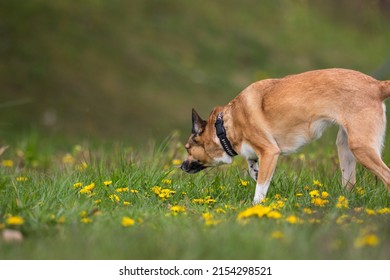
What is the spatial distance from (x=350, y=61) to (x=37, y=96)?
11437 mm

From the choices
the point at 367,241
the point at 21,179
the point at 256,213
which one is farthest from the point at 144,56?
the point at 367,241

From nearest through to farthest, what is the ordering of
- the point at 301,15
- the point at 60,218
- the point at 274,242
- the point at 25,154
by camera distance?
1. the point at 274,242
2. the point at 60,218
3. the point at 25,154
4. the point at 301,15

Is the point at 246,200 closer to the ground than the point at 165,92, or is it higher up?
closer to the ground

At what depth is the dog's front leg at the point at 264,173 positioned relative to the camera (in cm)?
641

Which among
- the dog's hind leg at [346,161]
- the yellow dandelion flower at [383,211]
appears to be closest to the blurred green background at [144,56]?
the dog's hind leg at [346,161]

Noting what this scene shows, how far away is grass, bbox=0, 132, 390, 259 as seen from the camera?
4.41 metres

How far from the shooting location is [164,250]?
4426 mm

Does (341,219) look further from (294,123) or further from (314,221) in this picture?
(294,123)

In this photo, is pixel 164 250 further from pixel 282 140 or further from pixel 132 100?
pixel 132 100

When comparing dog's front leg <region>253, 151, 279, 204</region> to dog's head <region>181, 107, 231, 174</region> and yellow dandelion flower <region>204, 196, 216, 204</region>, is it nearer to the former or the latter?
yellow dandelion flower <region>204, 196, 216, 204</region>

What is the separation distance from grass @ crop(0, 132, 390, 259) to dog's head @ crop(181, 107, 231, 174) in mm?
137

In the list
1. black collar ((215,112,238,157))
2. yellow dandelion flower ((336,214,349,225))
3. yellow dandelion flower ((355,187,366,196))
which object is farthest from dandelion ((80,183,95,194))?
yellow dandelion flower ((355,187,366,196))

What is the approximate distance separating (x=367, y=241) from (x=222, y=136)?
3.11 meters

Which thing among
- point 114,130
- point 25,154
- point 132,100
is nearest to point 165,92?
point 132,100
